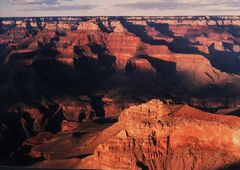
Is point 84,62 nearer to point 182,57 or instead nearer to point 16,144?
point 182,57

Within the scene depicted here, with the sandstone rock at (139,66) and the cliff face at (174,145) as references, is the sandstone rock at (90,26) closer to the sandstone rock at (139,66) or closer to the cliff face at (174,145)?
the sandstone rock at (139,66)

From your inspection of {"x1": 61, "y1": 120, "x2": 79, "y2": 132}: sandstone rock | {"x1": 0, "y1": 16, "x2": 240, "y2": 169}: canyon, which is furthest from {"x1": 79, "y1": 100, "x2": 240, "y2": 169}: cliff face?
{"x1": 61, "y1": 120, "x2": 79, "y2": 132}: sandstone rock

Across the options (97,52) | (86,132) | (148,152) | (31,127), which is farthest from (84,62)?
(148,152)

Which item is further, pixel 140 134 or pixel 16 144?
pixel 16 144

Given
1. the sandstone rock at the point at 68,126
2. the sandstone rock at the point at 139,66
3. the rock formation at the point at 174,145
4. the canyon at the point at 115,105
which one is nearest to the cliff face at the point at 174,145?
the rock formation at the point at 174,145

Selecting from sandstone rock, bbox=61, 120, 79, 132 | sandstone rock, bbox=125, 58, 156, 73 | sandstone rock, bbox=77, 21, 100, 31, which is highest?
sandstone rock, bbox=77, 21, 100, 31

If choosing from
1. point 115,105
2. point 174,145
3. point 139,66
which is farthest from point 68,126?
point 139,66

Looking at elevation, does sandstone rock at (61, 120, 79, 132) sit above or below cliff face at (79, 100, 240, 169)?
below

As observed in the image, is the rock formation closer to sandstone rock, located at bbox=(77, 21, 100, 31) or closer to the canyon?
the canyon

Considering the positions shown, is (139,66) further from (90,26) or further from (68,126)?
(68,126)

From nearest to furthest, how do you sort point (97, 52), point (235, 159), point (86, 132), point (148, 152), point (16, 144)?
point (235, 159)
point (148, 152)
point (86, 132)
point (16, 144)
point (97, 52)
